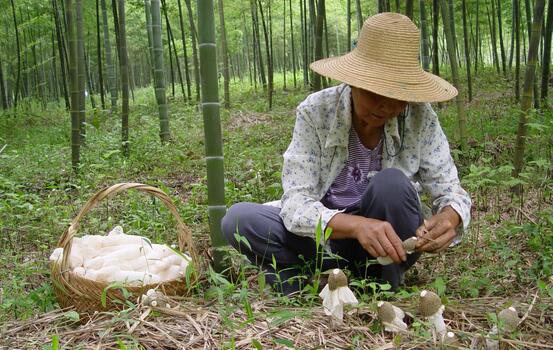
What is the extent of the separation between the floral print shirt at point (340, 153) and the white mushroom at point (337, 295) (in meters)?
0.46

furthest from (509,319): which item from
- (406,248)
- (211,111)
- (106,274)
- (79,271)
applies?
(79,271)

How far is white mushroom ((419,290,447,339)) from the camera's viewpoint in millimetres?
1507

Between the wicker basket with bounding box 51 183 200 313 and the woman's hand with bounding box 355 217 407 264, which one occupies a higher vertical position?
the woman's hand with bounding box 355 217 407 264

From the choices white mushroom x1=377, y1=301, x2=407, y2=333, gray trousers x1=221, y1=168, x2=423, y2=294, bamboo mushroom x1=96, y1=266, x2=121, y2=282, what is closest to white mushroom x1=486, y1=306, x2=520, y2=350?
white mushroom x1=377, y1=301, x2=407, y2=333

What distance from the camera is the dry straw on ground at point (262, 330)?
1529 mm

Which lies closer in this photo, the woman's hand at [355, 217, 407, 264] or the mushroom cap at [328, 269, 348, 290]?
the mushroom cap at [328, 269, 348, 290]

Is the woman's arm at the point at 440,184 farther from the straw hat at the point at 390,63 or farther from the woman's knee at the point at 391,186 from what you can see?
the straw hat at the point at 390,63

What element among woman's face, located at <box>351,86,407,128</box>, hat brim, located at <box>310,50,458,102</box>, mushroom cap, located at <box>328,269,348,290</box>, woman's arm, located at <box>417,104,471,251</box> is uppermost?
hat brim, located at <box>310,50,458,102</box>

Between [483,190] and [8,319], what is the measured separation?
2.93 meters

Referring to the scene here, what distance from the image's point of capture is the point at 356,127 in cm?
223

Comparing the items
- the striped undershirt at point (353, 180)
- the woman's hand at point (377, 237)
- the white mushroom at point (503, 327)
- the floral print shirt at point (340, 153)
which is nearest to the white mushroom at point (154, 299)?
the floral print shirt at point (340, 153)

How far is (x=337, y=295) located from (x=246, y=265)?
61 centimetres

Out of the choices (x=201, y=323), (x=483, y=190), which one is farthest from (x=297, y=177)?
(x=483, y=190)

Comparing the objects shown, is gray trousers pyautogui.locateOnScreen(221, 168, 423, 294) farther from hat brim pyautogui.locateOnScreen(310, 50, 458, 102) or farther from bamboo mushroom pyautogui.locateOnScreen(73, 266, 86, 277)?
bamboo mushroom pyautogui.locateOnScreen(73, 266, 86, 277)
